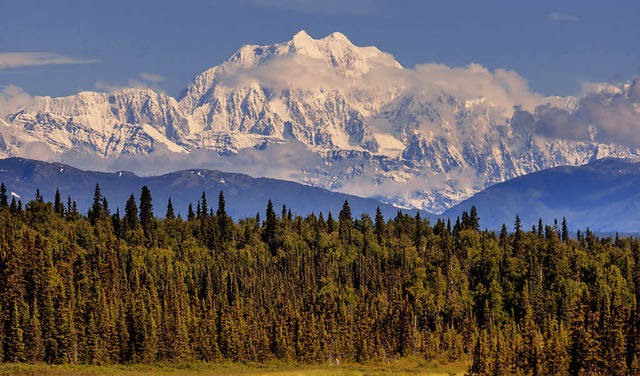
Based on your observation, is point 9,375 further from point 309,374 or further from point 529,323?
point 529,323

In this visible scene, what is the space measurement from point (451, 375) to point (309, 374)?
25394 millimetres

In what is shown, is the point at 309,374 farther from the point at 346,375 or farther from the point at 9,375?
the point at 9,375

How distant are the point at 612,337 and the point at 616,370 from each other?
21.6 ft

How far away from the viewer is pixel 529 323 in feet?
654

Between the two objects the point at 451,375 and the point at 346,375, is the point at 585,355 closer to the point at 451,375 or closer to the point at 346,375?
the point at 451,375

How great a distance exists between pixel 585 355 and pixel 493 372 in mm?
16585

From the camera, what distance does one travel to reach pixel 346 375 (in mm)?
192125

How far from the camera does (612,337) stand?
199125 millimetres

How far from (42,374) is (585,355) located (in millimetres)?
94100

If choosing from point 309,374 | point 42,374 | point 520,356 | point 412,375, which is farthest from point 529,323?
point 42,374

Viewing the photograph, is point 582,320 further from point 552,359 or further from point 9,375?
point 9,375

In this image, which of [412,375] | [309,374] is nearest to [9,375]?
[309,374]

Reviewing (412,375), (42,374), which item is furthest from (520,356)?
(42,374)

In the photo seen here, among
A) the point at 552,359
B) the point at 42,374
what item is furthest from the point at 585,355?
the point at 42,374
